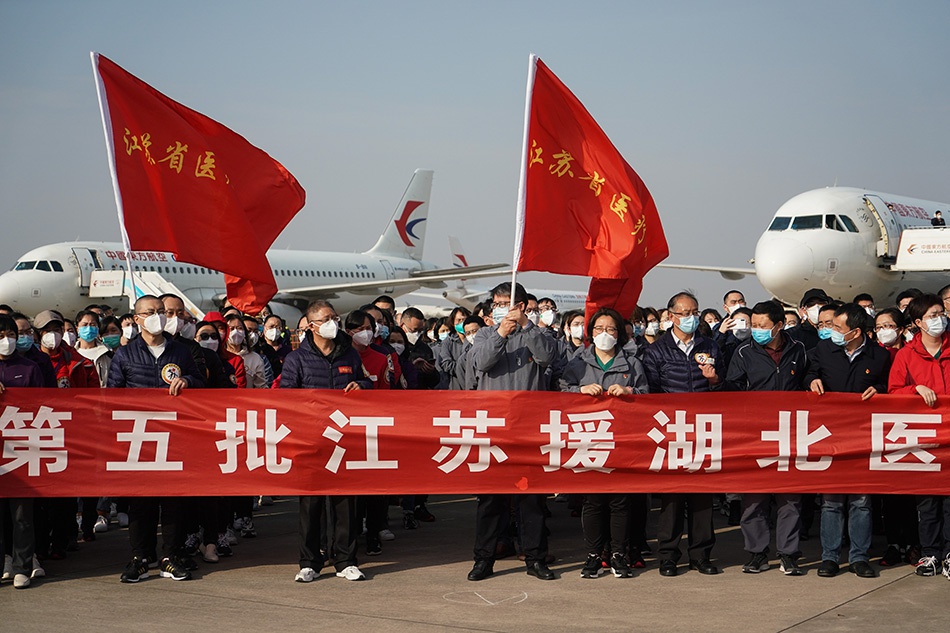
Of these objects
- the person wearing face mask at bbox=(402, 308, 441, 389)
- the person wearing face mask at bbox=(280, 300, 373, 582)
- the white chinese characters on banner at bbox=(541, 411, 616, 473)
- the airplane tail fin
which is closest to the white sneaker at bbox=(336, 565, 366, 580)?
the person wearing face mask at bbox=(280, 300, 373, 582)

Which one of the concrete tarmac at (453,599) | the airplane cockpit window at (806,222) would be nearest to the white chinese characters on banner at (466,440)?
the concrete tarmac at (453,599)

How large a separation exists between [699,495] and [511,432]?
1524mm

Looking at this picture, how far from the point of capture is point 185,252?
932 cm

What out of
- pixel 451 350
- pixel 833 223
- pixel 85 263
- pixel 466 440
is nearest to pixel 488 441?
pixel 466 440

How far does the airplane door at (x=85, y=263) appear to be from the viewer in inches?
1162

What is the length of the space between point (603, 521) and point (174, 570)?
10.2 ft

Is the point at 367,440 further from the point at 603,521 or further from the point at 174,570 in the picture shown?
the point at 603,521

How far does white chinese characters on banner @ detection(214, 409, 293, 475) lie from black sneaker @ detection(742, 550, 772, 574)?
3456 millimetres

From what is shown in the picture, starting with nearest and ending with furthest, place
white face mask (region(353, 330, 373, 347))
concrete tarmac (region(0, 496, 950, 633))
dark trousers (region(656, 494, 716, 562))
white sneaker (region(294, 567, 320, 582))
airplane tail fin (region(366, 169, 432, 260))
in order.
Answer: concrete tarmac (region(0, 496, 950, 633)), white sneaker (region(294, 567, 320, 582)), dark trousers (region(656, 494, 716, 562)), white face mask (region(353, 330, 373, 347)), airplane tail fin (region(366, 169, 432, 260))

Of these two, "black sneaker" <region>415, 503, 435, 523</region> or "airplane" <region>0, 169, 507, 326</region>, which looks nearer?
"black sneaker" <region>415, 503, 435, 523</region>

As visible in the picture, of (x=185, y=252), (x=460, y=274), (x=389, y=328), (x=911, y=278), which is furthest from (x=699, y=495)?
(x=460, y=274)

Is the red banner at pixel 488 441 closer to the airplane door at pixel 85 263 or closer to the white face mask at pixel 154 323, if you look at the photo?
the white face mask at pixel 154 323

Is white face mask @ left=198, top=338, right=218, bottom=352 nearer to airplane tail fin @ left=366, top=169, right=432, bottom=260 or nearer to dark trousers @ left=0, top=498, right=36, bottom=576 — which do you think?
dark trousers @ left=0, top=498, right=36, bottom=576

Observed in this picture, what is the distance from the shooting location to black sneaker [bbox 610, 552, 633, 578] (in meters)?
7.63
